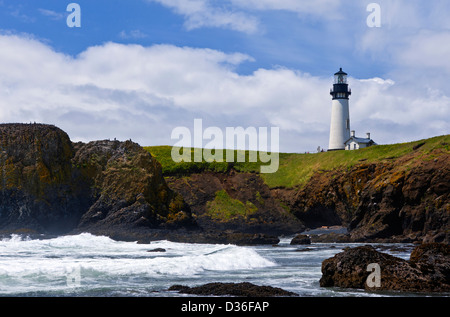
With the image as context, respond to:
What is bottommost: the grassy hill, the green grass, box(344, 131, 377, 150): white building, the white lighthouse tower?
the green grass

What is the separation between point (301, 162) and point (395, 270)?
58902 mm

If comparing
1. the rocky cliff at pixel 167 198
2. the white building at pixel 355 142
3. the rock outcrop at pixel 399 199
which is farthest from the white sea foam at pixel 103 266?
the white building at pixel 355 142

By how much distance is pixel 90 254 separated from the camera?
121 ft

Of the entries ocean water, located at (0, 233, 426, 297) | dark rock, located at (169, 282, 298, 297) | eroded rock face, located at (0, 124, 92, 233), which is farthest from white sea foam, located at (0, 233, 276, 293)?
eroded rock face, located at (0, 124, 92, 233)

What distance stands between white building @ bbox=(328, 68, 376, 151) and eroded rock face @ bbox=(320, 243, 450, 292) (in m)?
63.7

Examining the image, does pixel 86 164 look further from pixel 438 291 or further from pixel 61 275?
pixel 438 291

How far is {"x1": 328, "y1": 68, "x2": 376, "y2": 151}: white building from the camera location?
272 feet

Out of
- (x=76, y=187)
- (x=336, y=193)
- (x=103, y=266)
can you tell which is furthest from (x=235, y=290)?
(x=336, y=193)

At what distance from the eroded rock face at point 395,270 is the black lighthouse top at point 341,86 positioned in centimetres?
6442

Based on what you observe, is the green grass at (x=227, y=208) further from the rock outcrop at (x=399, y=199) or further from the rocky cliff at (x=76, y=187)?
the rock outcrop at (x=399, y=199)

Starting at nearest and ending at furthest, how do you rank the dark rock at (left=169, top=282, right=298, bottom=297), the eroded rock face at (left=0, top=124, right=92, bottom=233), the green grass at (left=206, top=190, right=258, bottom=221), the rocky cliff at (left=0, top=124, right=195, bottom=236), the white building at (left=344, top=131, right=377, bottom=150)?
1. the dark rock at (left=169, top=282, right=298, bottom=297)
2. the eroded rock face at (left=0, top=124, right=92, bottom=233)
3. the rocky cliff at (left=0, top=124, right=195, bottom=236)
4. the green grass at (left=206, top=190, right=258, bottom=221)
5. the white building at (left=344, top=131, right=377, bottom=150)

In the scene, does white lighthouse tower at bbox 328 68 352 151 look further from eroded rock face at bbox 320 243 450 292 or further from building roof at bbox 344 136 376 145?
eroded rock face at bbox 320 243 450 292

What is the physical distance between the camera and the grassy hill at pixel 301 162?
6425 cm

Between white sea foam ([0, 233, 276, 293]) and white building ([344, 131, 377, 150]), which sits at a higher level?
white building ([344, 131, 377, 150])
